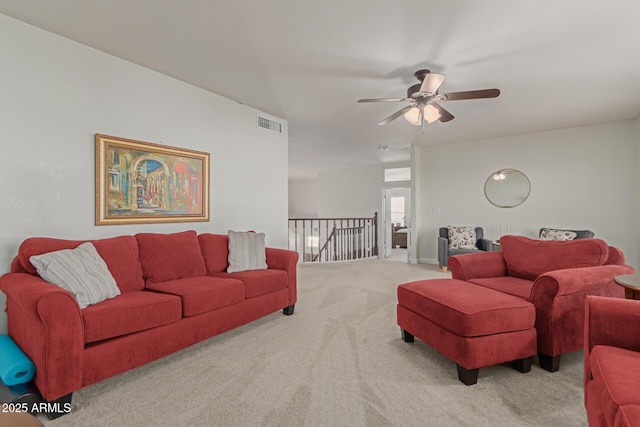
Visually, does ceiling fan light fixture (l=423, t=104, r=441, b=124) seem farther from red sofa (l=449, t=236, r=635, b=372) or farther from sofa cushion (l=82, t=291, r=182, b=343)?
sofa cushion (l=82, t=291, r=182, b=343)

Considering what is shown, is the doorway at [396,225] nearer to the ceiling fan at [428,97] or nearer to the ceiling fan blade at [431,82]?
the ceiling fan at [428,97]

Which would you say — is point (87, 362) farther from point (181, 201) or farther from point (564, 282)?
point (564, 282)

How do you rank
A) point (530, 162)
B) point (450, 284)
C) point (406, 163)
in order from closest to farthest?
point (450, 284)
point (530, 162)
point (406, 163)

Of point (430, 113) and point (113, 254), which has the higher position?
point (430, 113)

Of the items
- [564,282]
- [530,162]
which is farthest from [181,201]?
[530,162]

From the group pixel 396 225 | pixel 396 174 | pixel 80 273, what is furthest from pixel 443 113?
pixel 396 225

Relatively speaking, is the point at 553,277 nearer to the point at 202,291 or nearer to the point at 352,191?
the point at 202,291

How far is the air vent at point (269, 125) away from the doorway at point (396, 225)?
156 inches

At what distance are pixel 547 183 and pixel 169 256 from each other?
6.11 metres

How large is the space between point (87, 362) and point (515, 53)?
13.2 ft

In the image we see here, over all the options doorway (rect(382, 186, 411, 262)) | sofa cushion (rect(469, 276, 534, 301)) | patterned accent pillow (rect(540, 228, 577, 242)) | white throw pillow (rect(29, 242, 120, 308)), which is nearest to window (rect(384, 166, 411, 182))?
doorway (rect(382, 186, 411, 262))

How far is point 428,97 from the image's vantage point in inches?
124

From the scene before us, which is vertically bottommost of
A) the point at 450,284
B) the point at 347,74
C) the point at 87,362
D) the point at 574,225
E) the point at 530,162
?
the point at 87,362

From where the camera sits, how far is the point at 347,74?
330 centimetres
